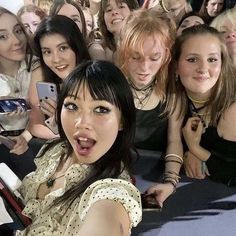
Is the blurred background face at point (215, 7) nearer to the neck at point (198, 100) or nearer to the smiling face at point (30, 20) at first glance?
the neck at point (198, 100)

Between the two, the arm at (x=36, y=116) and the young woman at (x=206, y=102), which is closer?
the young woman at (x=206, y=102)

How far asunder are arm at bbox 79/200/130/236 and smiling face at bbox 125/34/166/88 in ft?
2.02

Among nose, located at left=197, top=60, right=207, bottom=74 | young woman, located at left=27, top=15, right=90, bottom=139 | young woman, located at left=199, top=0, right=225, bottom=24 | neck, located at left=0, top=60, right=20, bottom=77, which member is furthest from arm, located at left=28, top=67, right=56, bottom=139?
young woman, located at left=199, top=0, right=225, bottom=24

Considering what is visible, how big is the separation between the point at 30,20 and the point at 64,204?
1148mm

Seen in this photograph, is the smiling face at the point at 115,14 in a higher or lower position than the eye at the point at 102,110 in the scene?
lower

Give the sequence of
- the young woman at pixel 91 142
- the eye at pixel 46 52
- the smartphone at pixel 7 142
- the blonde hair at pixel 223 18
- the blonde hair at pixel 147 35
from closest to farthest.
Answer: the young woman at pixel 91 142 < the blonde hair at pixel 147 35 < the smartphone at pixel 7 142 < the eye at pixel 46 52 < the blonde hair at pixel 223 18

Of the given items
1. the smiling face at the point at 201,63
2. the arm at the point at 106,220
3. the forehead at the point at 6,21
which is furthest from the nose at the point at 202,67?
the forehead at the point at 6,21

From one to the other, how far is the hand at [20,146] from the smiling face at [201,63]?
1.69ft

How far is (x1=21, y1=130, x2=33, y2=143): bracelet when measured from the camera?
123cm

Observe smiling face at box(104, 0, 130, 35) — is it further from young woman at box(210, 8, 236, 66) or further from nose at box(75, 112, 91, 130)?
nose at box(75, 112, 91, 130)

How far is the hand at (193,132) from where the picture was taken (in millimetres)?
1100

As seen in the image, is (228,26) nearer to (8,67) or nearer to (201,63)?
(201,63)

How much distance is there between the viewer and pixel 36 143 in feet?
4.00

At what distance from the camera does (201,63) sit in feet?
3.47
